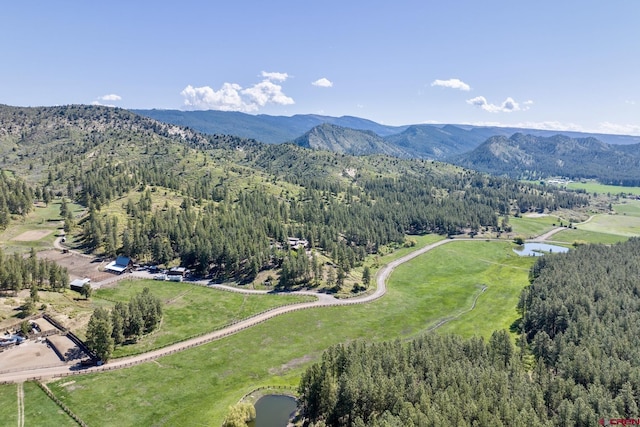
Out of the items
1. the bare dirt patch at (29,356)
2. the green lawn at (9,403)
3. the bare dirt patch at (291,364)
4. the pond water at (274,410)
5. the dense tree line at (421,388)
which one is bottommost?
the bare dirt patch at (291,364)

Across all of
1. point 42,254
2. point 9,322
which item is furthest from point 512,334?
point 42,254

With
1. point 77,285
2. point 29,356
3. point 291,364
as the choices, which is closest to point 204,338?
point 291,364

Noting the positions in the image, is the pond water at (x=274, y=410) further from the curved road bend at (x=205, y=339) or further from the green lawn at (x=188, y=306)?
the green lawn at (x=188, y=306)

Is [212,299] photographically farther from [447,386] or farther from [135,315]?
[447,386]

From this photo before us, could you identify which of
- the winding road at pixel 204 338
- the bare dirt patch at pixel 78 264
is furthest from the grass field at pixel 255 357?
the bare dirt patch at pixel 78 264

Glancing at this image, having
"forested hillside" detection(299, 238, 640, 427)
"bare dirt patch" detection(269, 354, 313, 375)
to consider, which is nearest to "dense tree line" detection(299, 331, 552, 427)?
"forested hillside" detection(299, 238, 640, 427)

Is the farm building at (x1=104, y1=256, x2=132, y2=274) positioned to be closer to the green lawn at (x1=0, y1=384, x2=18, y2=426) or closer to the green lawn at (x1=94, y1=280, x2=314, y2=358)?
the green lawn at (x1=94, y1=280, x2=314, y2=358)

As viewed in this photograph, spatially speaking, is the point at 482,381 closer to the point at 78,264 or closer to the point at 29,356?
the point at 29,356
